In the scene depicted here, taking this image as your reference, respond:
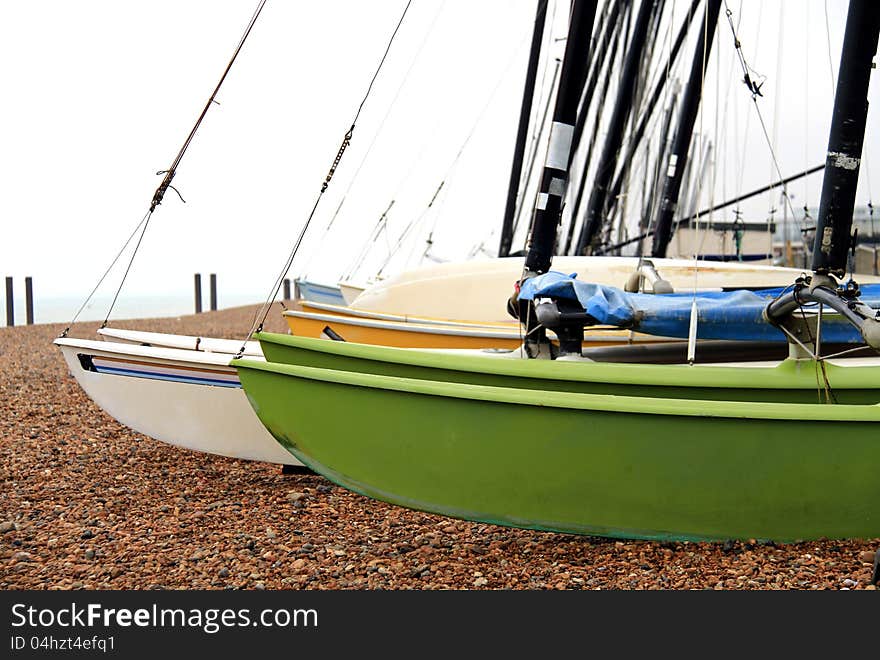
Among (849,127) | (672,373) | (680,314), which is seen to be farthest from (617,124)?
(672,373)

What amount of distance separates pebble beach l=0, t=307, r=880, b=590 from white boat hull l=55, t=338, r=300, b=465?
0.22 meters

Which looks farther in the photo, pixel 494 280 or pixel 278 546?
pixel 494 280

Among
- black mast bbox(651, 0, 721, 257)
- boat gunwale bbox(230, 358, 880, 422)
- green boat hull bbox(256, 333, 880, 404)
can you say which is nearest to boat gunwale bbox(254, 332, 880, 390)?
green boat hull bbox(256, 333, 880, 404)

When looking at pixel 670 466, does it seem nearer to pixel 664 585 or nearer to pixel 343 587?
pixel 664 585

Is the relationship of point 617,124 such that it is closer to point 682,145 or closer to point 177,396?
point 682,145

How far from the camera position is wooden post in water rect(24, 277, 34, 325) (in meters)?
23.5

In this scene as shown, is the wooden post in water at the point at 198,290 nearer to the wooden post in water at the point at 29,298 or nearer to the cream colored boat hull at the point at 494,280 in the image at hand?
the wooden post in water at the point at 29,298

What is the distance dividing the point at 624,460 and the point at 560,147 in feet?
7.26

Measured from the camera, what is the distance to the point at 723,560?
169 inches

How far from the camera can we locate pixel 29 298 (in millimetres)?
23734

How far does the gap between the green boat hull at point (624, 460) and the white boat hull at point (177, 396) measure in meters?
1.75

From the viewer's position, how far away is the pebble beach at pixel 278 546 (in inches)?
167

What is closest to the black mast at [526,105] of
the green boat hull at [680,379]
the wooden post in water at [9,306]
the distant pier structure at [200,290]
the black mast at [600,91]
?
the black mast at [600,91]

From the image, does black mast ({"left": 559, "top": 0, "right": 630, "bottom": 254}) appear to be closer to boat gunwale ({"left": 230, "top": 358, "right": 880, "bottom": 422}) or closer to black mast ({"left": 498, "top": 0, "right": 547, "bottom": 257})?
black mast ({"left": 498, "top": 0, "right": 547, "bottom": 257})
